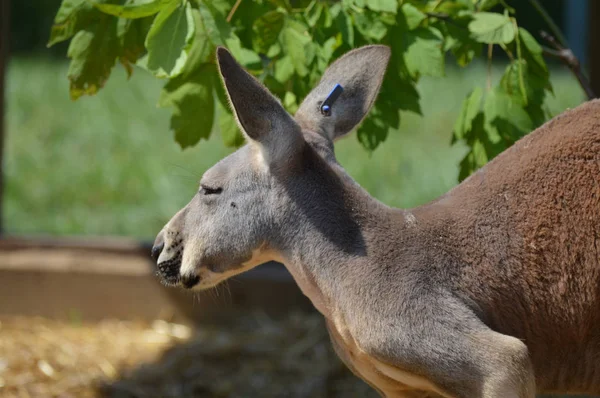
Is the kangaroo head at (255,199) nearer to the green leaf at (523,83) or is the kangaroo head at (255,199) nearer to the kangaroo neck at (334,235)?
the kangaroo neck at (334,235)

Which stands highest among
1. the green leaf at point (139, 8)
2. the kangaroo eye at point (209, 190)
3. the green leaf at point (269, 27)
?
the green leaf at point (139, 8)

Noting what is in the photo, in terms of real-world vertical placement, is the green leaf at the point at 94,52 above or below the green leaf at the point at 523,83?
below

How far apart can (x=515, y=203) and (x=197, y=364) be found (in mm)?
2313

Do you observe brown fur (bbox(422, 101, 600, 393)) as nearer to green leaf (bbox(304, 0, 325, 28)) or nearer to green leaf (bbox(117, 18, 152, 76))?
green leaf (bbox(304, 0, 325, 28))

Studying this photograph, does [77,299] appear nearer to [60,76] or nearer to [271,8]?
[271,8]

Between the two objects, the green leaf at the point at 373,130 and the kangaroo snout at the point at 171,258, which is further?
the green leaf at the point at 373,130

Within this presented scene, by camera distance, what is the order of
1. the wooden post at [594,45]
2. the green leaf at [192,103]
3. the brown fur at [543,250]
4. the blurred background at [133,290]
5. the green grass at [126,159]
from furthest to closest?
1. the green grass at [126,159]
2. the wooden post at [594,45]
3. the blurred background at [133,290]
4. the green leaf at [192,103]
5. the brown fur at [543,250]

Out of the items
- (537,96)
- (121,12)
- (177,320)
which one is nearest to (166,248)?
(121,12)

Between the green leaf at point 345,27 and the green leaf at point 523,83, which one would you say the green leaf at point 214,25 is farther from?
the green leaf at point 523,83

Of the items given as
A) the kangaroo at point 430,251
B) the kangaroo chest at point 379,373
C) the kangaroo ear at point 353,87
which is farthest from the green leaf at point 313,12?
the kangaroo chest at point 379,373

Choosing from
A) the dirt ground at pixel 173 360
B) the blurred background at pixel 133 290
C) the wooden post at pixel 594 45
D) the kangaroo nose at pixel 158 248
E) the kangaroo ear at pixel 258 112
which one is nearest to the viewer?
the kangaroo ear at pixel 258 112

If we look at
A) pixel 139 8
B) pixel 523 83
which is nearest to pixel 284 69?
pixel 139 8

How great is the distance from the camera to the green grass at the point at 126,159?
20.9 ft

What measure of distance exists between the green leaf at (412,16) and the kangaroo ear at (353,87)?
8.2 inches
